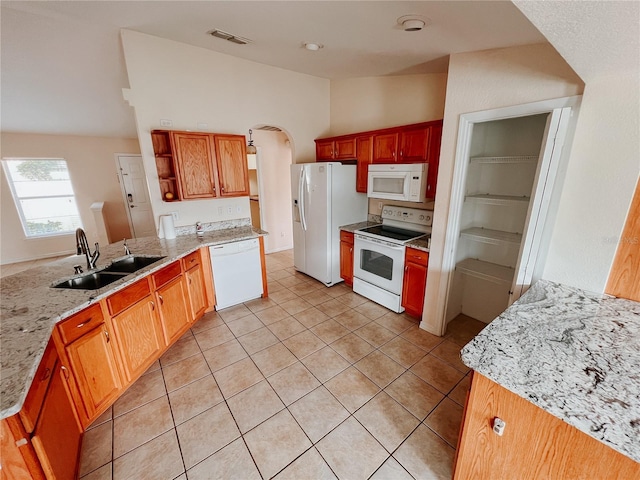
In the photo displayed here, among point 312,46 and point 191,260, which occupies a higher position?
point 312,46

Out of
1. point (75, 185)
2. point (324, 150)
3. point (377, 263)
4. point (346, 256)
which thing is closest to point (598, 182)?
point (377, 263)

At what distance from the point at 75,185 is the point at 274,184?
4132 mm

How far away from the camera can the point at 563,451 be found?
0.93 m

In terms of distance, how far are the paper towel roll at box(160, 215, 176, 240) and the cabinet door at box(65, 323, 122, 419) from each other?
1.36m

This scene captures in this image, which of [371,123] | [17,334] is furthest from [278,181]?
[17,334]

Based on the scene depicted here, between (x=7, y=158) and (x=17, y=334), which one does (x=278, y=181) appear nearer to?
(x=17, y=334)

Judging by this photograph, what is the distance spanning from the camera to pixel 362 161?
3295 millimetres

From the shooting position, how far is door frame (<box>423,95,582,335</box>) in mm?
1631

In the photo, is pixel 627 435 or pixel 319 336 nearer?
pixel 627 435

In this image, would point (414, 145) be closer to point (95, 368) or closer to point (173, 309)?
point (173, 309)

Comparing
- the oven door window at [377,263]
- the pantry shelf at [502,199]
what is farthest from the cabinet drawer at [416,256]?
the pantry shelf at [502,199]

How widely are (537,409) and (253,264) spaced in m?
2.73

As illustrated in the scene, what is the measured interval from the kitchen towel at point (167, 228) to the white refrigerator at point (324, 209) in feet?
5.22

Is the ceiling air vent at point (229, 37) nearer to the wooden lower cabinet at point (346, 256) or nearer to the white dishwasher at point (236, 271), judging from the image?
the white dishwasher at point (236, 271)
